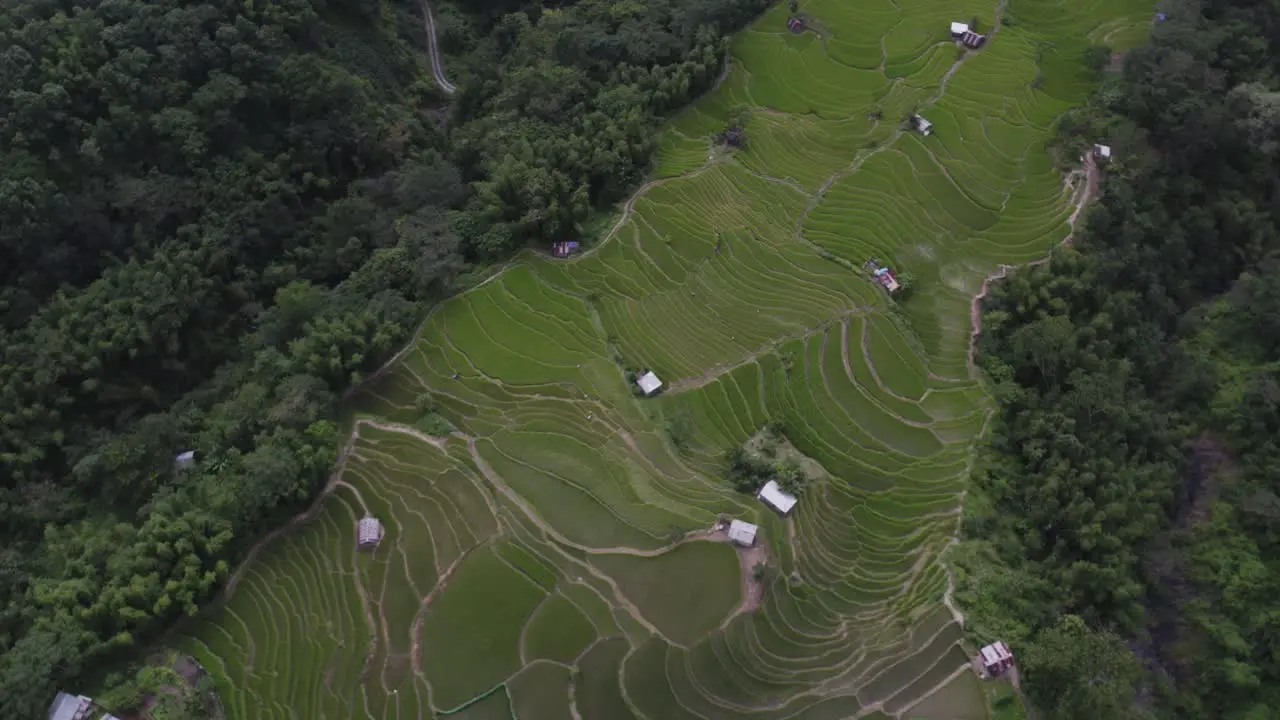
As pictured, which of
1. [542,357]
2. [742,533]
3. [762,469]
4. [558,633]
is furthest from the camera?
[542,357]

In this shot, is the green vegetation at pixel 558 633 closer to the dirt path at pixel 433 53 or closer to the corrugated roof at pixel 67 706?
the corrugated roof at pixel 67 706

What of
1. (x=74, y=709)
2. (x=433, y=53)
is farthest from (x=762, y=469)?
(x=433, y=53)

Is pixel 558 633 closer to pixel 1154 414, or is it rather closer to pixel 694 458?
pixel 694 458

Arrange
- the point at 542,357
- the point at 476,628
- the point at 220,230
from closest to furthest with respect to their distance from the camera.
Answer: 1. the point at 476,628
2. the point at 542,357
3. the point at 220,230

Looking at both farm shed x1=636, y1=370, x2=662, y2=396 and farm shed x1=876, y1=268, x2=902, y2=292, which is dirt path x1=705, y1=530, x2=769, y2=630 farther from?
farm shed x1=876, y1=268, x2=902, y2=292

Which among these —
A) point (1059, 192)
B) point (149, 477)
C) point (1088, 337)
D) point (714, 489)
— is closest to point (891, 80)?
point (1059, 192)

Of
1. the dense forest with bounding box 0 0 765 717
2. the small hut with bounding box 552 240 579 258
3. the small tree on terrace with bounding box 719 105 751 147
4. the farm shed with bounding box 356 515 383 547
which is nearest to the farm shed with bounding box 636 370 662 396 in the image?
the small hut with bounding box 552 240 579 258
